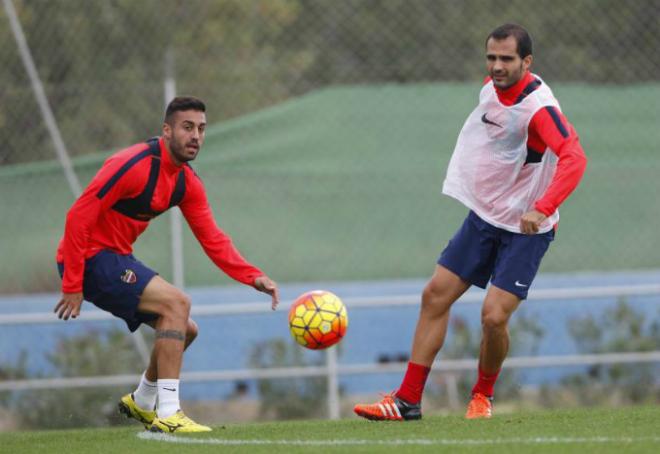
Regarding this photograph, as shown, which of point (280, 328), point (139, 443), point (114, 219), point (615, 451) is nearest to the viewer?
point (615, 451)

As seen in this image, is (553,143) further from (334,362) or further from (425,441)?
(334,362)

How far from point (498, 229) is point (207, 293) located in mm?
4242

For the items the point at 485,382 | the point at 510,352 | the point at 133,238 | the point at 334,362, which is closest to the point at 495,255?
the point at 485,382

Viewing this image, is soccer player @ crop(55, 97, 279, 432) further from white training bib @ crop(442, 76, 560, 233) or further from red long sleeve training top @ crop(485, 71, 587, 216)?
red long sleeve training top @ crop(485, 71, 587, 216)

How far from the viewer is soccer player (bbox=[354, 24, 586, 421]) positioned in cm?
778

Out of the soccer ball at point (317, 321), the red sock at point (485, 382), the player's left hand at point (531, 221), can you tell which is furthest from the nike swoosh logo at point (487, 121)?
the red sock at point (485, 382)

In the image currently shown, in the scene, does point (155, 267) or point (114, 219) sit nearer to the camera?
point (114, 219)

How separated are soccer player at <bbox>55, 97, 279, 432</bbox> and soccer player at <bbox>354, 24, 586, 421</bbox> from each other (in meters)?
1.04

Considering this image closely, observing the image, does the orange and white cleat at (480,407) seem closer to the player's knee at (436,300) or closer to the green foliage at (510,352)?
the player's knee at (436,300)

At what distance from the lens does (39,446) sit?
788 centimetres

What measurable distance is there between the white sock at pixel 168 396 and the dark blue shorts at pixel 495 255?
6.06 ft

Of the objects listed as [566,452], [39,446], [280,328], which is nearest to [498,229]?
[566,452]

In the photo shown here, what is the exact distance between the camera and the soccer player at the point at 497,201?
778cm

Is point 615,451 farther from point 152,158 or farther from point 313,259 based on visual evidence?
point 313,259
